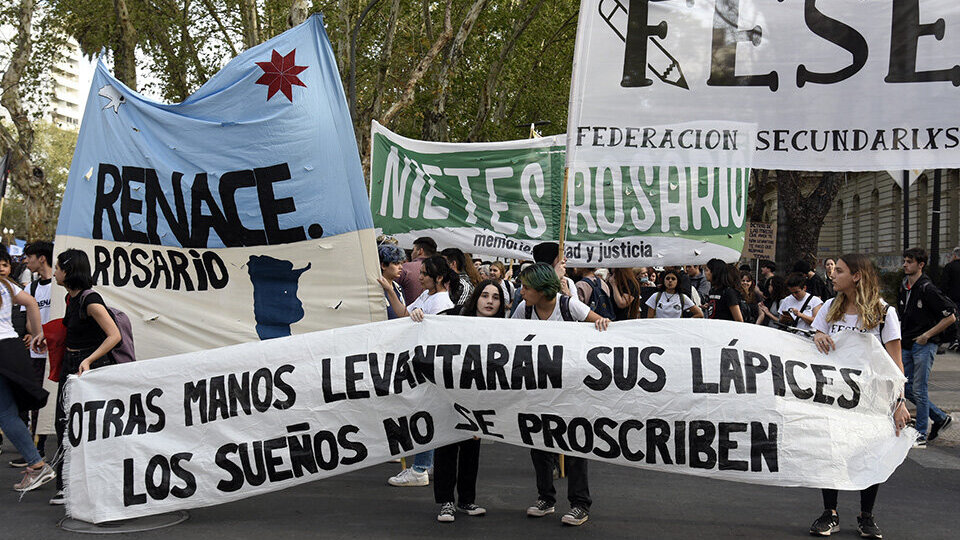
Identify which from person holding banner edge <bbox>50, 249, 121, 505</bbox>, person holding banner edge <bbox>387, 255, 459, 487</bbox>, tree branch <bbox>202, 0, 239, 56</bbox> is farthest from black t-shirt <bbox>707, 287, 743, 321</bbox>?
tree branch <bbox>202, 0, 239, 56</bbox>

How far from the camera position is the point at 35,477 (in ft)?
22.1

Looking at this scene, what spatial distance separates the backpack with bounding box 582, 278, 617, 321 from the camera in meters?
9.22

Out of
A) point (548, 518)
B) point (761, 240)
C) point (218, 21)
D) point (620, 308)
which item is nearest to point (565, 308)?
point (548, 518)

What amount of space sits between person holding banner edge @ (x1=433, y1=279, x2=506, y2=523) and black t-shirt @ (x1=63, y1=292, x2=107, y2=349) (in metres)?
2.29

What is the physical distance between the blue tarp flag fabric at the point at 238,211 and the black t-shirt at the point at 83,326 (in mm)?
285

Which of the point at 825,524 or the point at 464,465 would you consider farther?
the point at 464,465

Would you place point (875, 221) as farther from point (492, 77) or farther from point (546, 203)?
point (546, 203)

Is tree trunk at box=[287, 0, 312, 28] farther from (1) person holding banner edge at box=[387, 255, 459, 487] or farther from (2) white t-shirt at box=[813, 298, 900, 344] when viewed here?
(2) white t-shirt at box=[813, 298, 900, 344]

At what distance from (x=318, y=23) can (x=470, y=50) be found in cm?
2592

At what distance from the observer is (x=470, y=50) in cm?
3184

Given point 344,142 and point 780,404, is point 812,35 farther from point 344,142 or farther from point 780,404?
point 344,142

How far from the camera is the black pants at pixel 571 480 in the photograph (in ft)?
19.5

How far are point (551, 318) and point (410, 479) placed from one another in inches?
73.8

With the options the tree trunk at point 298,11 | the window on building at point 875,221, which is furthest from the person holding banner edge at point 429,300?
the window on building at point 875,221
